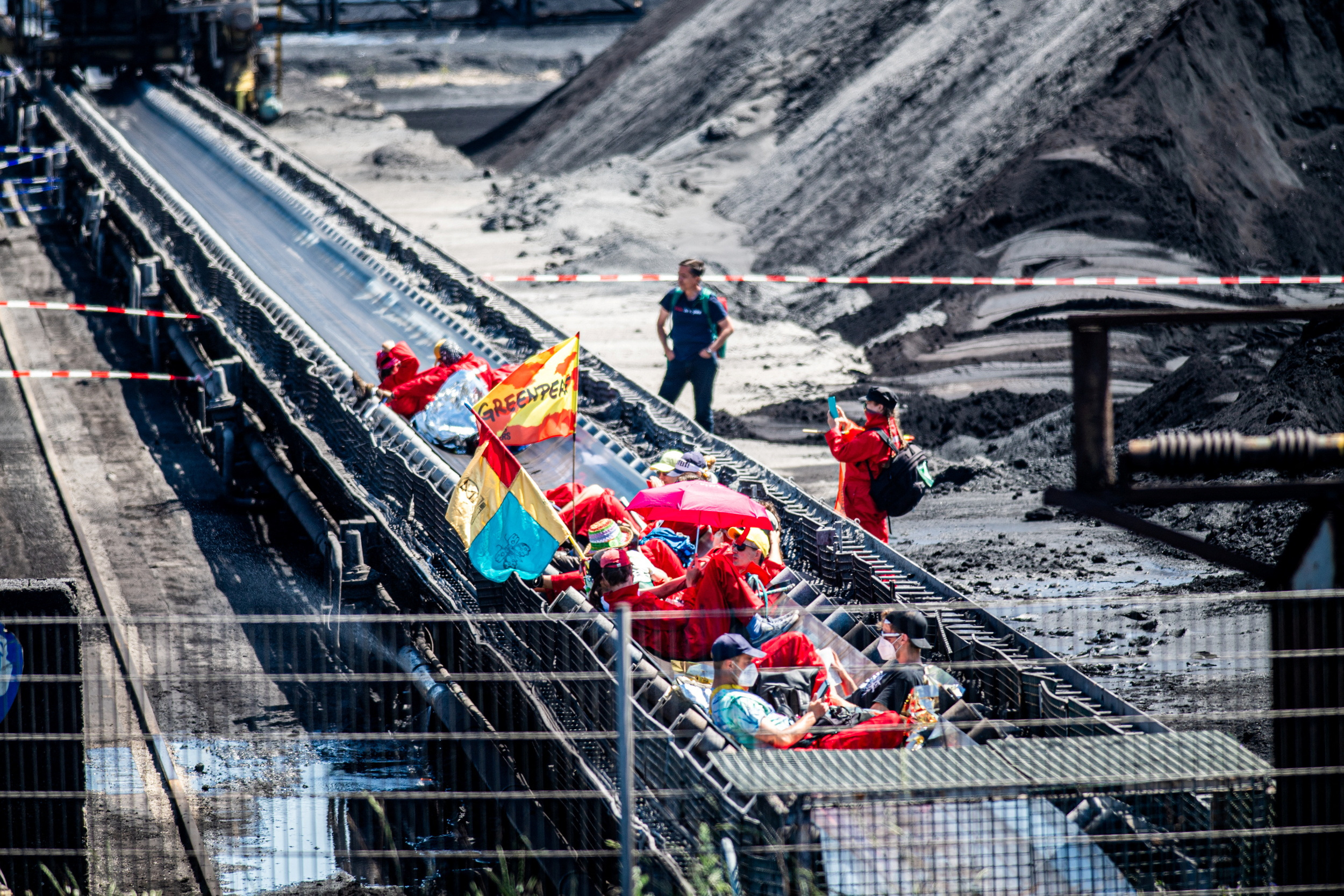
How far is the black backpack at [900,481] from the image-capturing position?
9148mm

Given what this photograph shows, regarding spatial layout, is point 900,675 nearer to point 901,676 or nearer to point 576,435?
point 901,676

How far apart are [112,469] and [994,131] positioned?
12.4 meters

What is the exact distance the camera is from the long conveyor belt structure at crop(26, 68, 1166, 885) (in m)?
6.67

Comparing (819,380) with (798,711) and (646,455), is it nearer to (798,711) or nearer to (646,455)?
(646,455)

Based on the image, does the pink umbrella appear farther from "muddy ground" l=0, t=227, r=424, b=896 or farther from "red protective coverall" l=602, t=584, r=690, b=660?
"muddy ground" l=0, t=227, r=424, b=896

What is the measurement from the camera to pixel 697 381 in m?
12.8

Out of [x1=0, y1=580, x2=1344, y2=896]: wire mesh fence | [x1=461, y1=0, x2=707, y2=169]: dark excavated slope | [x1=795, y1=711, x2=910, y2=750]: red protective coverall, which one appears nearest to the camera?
[x1=0, y1=580, x2=1344, y2=896]: wire mesh fence

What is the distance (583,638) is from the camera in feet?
25.7

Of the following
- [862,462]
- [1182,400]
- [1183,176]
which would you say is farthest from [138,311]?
[1183,176]

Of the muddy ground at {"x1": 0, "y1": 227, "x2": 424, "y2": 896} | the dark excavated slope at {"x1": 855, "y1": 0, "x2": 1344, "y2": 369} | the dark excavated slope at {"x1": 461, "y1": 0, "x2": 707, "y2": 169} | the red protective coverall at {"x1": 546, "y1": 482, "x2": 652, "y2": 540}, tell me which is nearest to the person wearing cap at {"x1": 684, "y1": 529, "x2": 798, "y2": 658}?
the red protective coverall at {"x1": 546, "y1": 482, "x2": 652, "y2": 540}

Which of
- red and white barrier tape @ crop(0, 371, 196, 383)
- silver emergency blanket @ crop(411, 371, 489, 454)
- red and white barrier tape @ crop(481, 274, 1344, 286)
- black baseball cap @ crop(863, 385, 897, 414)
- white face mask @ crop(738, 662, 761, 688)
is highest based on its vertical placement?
red and white barrier tape @ crop(481, 274, 1344, 286)

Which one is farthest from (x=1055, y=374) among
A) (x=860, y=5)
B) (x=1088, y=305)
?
(x=860, y=5)

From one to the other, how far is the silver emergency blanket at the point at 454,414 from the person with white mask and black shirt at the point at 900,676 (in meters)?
5.00

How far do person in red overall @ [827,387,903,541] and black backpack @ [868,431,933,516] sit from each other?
0.06 meters
